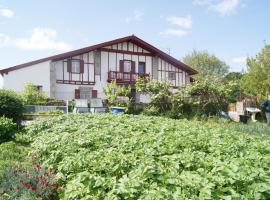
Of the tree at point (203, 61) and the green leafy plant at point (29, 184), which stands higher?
A: the tree at point (203, 61)

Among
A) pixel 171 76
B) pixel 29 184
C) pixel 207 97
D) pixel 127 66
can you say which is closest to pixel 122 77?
pixel 127 66

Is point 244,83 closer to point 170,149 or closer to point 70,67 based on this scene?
point 70,67

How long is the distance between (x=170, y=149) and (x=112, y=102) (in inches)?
650

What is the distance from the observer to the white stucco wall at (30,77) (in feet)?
83.9

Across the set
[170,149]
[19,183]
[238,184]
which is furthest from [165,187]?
[19,183]

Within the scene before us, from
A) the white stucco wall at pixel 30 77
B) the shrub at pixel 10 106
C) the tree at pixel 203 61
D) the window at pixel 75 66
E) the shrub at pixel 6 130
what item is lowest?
the shrub at pixel 6 130

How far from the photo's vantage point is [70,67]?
26.6 m

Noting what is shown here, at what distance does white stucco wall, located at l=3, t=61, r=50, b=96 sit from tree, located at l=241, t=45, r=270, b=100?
15.7 m

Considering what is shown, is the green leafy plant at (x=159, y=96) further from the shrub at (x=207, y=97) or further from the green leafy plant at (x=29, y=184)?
the green leafy plant at (x=29, y=184)

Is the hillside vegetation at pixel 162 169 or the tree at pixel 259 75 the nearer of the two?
the hillside vegetation at pixel 162 169

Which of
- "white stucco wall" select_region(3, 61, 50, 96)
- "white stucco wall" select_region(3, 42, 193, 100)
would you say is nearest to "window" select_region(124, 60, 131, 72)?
"white stucco wall" select_region(3, 42, 193, 100)

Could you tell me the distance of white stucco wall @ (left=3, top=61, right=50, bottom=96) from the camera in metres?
25.6

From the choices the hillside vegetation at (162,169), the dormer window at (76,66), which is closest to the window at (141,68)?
the dormer window at (76,66)

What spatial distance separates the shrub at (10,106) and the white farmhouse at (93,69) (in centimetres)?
1182
